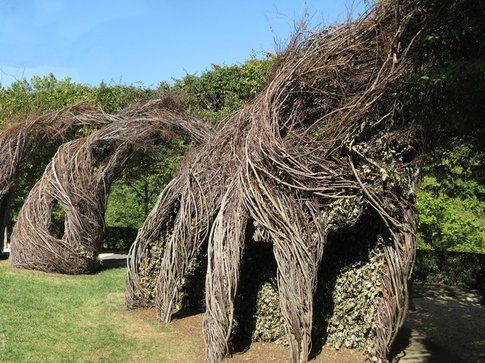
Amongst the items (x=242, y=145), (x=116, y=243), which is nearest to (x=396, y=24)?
(x=242, y=145)

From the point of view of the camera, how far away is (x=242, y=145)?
711cm

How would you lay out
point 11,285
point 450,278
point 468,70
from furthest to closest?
1. point 450,278
2. point 11,285
3. point 468,70

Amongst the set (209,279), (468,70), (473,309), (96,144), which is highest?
(96,144)

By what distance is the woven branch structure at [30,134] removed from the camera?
12.4 m

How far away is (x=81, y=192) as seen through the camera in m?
11.2

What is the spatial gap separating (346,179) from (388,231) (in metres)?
0.89

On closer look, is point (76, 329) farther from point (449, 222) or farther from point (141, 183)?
point (141, 183)

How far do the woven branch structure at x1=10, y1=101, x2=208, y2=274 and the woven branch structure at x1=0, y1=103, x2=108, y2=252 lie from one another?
3.71 feet

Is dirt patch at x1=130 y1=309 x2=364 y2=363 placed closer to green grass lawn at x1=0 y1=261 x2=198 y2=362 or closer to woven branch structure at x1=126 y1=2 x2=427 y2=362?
green grass lawn at x1=0 y1=261 x2=198 y2=362

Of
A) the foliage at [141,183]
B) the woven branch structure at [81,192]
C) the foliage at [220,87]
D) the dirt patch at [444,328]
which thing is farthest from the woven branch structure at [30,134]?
the dirt patch at [444,328]

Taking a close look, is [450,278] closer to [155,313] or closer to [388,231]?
[388,231]

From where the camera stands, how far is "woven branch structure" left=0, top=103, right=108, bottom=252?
1235 cm

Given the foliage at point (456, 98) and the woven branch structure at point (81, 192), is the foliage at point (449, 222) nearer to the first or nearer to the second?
the foliage at point (456, 98)

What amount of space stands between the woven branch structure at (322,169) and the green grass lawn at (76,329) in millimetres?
1016
